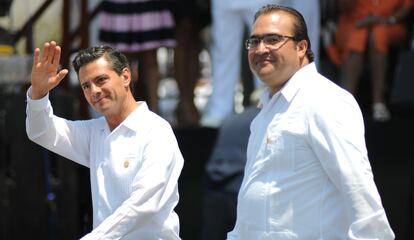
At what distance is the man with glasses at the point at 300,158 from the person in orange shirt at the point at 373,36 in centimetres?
422

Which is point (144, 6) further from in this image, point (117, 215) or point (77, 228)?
point (117, 215)

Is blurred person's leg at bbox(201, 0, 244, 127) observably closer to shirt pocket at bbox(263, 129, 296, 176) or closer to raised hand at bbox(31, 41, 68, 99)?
raised hand at bbox(31, 41, 68, 99)

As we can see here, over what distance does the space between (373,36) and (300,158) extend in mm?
4585

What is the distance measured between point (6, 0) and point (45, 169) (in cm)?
132

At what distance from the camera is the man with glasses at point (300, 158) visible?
356 centimetres

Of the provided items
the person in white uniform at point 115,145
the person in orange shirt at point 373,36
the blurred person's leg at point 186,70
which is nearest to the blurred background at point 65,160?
the blurred person's leg at point 186,70

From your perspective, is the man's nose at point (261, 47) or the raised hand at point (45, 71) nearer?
the man's nose at point (261, 47)

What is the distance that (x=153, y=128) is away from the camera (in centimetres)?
409

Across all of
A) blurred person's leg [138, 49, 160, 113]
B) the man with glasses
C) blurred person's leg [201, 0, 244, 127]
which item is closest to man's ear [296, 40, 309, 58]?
the man with glasses

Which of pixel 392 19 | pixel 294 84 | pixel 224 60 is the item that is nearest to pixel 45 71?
pixel 294 84

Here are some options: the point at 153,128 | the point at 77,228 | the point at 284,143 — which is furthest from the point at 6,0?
the point at 284,143

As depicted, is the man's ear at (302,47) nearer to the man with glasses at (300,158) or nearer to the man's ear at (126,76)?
the man with glasses at (300,158)

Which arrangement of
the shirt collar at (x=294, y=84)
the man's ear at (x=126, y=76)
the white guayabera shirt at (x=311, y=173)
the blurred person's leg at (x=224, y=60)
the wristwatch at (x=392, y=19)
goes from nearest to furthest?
1. the white guayabera shirt at (x=311, y=173)
2. the shirt collar at (x=294, y=84)
3. the man's ear at (x=126, y=76)
4. the blurred person's leg at (x=224, y=60)
5. the wristwatch at (x=392, y=19)

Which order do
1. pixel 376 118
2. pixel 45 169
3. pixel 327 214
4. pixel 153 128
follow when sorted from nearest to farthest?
pixel 327 214, pixel 153 128, pixel 45 169, pixel 376 118
